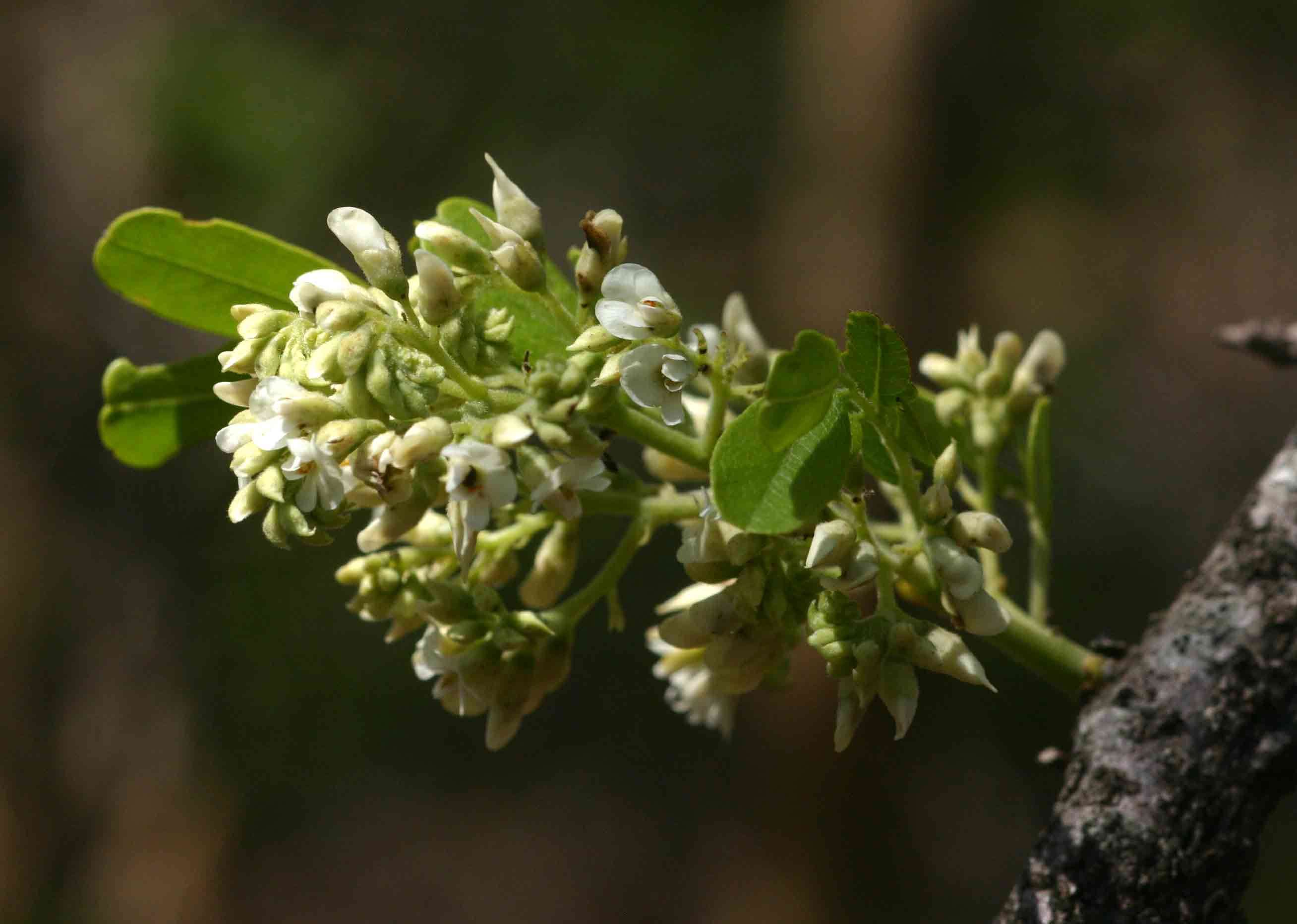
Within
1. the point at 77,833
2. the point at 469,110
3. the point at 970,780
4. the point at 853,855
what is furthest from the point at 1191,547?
the point at 77,833

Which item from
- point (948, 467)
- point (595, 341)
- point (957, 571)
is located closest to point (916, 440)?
point (948, 467)

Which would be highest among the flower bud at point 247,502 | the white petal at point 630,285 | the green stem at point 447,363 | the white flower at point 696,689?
the white petal at point 630,285

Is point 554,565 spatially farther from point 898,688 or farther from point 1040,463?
point 1040,463

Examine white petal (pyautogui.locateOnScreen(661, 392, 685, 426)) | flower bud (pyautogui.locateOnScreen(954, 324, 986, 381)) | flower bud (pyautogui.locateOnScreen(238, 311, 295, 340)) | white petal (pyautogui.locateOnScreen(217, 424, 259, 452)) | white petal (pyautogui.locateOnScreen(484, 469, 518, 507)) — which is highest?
white petal (pyautogui.locateOnScreen(661, 392, 685, 426))

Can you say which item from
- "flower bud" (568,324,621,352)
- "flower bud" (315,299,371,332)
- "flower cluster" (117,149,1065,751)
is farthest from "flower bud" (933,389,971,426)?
"flower bud" (315,299,371,332)

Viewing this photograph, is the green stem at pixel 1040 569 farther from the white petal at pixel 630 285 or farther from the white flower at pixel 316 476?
the white flower at pixel 316 476

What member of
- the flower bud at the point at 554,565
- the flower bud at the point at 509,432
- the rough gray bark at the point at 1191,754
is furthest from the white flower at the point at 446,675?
the rough gray bark at the point at 1191,754

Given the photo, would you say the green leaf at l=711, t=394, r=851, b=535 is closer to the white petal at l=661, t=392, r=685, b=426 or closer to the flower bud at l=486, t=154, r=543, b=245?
the white petal at l=661, t=392, r=685, b=426

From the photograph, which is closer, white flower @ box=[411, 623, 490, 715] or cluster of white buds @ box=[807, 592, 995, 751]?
cluster of white buds @ box=[807, 592, 995, 751]
